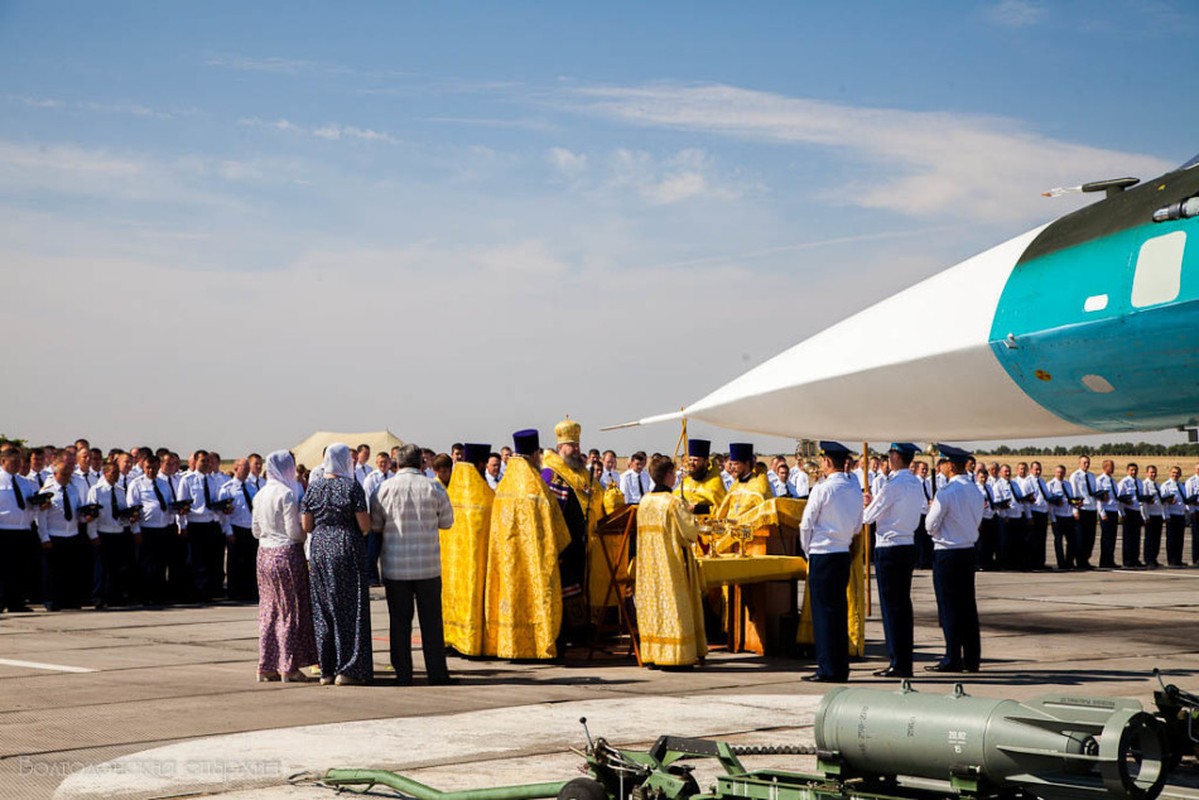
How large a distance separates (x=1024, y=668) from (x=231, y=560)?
9.52 metres

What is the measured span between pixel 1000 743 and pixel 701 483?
7.63m

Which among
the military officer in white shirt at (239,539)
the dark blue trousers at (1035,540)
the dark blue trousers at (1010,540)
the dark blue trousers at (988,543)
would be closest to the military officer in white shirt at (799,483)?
the dark blue trousers at (988,543)

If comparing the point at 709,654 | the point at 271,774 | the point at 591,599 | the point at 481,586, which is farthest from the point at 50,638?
the point at 271,774

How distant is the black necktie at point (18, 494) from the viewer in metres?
13.5

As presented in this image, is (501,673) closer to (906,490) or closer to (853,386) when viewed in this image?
(906,490)

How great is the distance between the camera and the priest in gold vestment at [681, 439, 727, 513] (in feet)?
38.3

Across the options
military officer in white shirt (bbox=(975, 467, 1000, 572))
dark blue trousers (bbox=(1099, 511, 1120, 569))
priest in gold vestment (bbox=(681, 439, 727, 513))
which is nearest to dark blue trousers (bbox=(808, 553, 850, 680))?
priest in gold vestment (bbox=(681, 439, 727, 513))

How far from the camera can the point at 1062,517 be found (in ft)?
69.5

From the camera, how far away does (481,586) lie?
998cm

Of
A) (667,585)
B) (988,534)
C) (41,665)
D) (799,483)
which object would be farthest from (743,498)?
(988,534)

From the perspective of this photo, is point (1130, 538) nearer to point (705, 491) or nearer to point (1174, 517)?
point (1174, 517)

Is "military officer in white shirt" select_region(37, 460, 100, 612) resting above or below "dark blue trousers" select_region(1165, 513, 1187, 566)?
above

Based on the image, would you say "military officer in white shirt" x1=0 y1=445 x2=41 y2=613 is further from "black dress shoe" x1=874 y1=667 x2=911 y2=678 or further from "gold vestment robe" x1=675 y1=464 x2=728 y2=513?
"black dress shoe" x1=874 y1=667 x2=911 y2=678

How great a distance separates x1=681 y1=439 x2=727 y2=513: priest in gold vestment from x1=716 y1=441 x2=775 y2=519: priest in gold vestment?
199 millimetres
